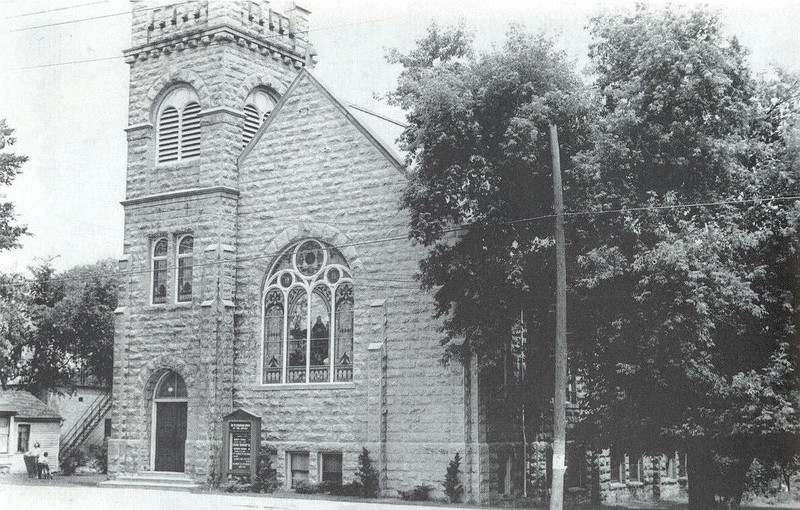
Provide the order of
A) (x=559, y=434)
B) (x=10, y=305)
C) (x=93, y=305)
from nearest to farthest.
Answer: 1. (x=559, y=434)
2. (x=10, y=305)
3. (x=93, y=305)

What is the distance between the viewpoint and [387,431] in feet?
90.3

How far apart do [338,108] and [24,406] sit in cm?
2337

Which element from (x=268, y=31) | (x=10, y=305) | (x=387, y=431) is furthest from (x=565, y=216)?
(x=10, y=305)

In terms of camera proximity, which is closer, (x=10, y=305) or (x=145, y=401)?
(x=145, y=401)

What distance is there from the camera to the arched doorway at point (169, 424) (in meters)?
30.7

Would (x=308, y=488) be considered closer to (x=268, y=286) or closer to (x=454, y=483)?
(x=454, y=483)

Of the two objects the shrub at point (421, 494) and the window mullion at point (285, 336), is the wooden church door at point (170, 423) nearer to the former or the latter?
the window mullion at point (285, 336)

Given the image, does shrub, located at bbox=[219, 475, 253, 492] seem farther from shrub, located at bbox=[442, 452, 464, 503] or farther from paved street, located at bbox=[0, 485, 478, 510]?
shrub, located at bbox=[442, 452, 464, 503]

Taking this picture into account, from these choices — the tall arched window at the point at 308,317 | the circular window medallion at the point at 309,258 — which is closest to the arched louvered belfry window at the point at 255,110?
the circular window medallion at the point at 309,258

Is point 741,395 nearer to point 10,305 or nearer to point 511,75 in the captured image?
point 511,75

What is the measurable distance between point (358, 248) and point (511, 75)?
762cm

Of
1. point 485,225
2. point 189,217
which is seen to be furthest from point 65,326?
point 485,225

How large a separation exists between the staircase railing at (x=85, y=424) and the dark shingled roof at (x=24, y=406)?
8.38 feet

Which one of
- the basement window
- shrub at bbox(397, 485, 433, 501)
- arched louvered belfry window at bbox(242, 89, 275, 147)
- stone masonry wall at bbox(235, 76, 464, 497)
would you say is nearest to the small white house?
stone masonry wall at bbox(235, 76, 464, 497)
